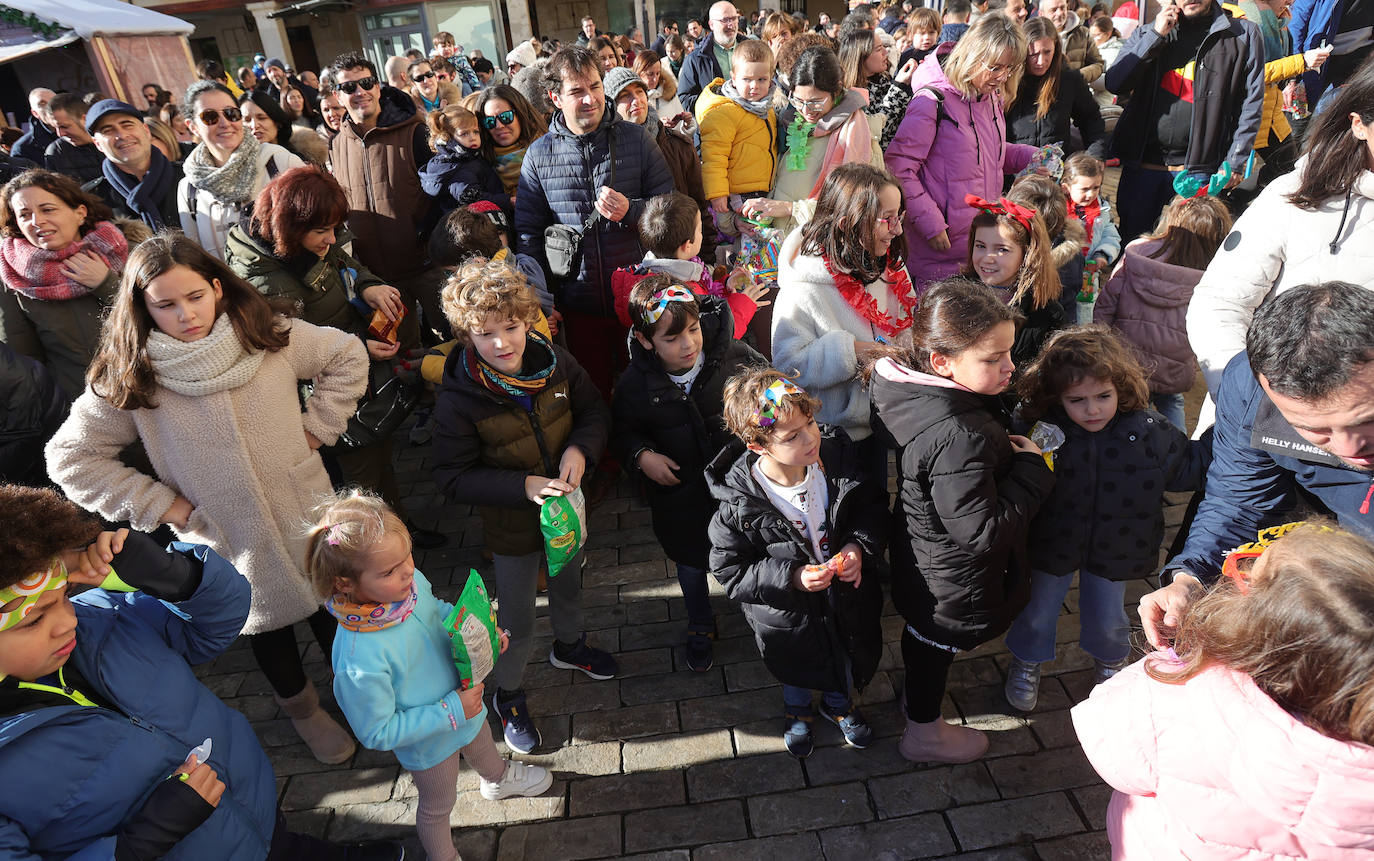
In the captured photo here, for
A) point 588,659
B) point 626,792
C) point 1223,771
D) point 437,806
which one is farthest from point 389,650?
point 1223,771

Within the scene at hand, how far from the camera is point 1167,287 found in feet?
11.0

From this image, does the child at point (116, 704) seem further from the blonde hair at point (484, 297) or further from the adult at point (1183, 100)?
the adult at point (1183, 100)

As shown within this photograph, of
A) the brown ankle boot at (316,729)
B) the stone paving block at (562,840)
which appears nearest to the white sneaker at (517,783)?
the stone paving block at (562,840)

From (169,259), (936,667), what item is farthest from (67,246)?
(936,667)

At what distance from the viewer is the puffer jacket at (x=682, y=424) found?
116 inches

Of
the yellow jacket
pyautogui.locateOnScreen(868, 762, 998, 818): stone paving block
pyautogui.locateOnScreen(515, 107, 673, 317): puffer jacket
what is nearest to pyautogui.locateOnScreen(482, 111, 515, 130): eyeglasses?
pyautogui.locateOnScreen(515, 107, 673, 317): puffer jacket

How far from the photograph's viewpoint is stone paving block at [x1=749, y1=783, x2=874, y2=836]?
2539mm

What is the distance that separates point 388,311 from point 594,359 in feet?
4.19

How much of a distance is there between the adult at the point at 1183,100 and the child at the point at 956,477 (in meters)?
3.86

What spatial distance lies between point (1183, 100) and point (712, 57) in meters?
4.20

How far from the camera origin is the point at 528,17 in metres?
22.4

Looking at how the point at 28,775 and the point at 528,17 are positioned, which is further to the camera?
the point at 528,17

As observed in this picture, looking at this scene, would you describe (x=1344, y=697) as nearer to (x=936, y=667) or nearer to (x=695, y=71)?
(x=936, y=667)

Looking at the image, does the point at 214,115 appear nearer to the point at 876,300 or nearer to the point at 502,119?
the point at 502,119
